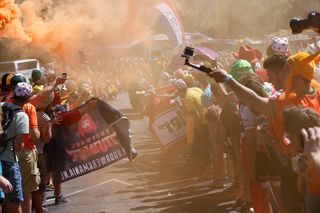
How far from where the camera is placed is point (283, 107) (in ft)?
16.4

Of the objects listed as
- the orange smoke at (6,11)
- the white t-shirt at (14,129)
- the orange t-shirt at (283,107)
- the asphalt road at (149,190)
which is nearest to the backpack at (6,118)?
the white t-shirt at (14,129)

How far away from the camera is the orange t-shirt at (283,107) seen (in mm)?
4949

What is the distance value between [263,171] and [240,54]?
2.73m

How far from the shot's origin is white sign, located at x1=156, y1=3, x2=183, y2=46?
63.8ft

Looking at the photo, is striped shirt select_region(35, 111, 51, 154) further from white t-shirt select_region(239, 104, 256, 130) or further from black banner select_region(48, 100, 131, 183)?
white t-shirt select_region(239, 104, 256, 130)

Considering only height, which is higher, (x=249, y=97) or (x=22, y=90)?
(x=22, y=90)

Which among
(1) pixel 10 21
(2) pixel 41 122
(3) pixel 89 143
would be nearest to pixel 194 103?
(3) pixel 89 143

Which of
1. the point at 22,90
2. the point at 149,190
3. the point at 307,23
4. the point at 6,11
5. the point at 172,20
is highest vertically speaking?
the point at 172,20

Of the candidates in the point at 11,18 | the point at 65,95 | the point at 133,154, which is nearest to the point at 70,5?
the point at 11,18

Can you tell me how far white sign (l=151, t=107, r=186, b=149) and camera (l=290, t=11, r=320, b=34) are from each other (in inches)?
287

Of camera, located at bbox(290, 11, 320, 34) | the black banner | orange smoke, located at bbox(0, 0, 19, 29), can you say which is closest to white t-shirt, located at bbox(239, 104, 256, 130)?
camera, located at bbox(290, 11, 320, 34)

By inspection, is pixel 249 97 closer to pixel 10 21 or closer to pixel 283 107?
pixel 283 107

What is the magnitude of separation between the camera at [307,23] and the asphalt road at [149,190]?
14.1 feet

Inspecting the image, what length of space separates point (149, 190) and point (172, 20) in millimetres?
10316
